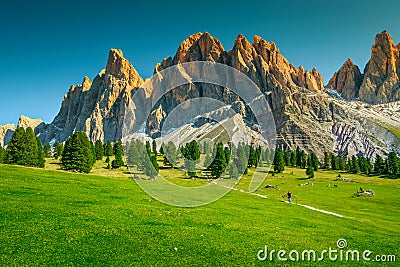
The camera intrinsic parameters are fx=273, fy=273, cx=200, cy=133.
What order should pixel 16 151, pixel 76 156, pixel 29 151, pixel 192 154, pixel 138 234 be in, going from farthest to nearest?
pixel 76 156 < pixel 29 151 < pixel 16 151 < pixel 192 154 < pixel 138 234

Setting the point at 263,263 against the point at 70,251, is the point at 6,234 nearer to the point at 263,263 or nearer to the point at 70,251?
the point at 70,251

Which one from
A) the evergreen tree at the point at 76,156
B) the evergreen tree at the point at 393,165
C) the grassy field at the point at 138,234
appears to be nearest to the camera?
the grassy field at the point at 138,234

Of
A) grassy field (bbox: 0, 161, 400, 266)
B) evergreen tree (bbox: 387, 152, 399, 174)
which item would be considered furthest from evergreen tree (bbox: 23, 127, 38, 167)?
evergreen tree (bbox: 387, 152, 399, 174)

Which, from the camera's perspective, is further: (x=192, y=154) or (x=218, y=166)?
(x=218, y=166)

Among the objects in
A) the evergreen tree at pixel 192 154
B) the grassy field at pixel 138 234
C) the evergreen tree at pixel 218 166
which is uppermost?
the evergreen tree at pixel 192 154

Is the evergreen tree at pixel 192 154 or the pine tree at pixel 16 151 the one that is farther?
the pine tree at pixel 16 151

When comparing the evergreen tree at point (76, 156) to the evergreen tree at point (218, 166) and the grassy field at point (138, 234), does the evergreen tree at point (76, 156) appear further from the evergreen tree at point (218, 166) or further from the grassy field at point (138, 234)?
the grassy field at point (138, 234)

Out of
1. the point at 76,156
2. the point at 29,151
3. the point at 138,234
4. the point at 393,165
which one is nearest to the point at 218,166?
the point at 76,156

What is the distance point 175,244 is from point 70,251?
5652mm

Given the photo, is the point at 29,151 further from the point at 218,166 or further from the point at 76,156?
the point at 218,166

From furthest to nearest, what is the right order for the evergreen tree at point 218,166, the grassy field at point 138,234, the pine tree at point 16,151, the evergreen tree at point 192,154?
1. the evergreen tree at point 218,166
2. the pine tree at point 16,151
3. the evergreen tree at point 192,154
4. the grassy field at point 138,234

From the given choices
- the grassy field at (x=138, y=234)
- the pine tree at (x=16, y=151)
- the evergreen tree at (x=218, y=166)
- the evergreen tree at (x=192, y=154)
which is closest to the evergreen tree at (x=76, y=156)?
the pine tree at (x=16, y=151)

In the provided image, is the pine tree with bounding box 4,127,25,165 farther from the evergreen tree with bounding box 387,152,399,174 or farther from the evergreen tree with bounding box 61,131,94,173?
the evergreen tree with bounding box 387,152,399,174

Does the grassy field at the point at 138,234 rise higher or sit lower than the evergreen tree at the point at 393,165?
lower
